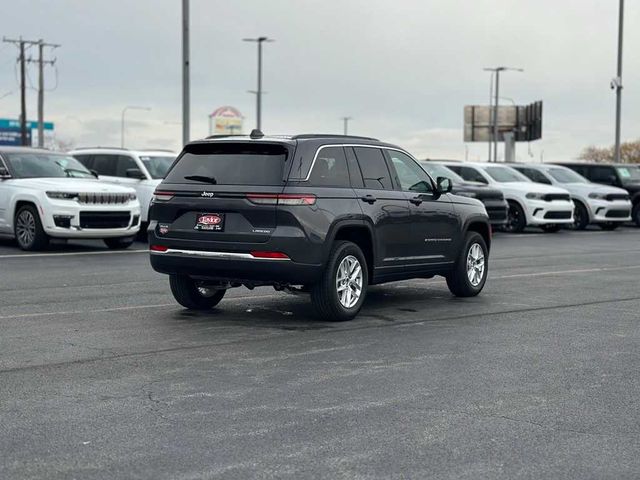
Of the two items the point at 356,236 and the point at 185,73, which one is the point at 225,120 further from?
the point at 356,236

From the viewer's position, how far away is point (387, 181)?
11289 millimetres

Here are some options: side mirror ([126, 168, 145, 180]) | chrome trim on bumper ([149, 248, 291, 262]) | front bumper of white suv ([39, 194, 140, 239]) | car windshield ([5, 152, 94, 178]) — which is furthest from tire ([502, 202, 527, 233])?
chrome trim on bumper ([149, 248, 291, 262])

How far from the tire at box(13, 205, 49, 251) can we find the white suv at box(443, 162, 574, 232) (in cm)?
1280

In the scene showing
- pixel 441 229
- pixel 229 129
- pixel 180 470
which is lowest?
pixel 180 470

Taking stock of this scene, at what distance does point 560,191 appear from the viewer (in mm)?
27719

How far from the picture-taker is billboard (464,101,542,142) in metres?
80.6

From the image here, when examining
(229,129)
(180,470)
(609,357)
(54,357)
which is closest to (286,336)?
(54,357)

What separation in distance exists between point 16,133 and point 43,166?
12155 cm

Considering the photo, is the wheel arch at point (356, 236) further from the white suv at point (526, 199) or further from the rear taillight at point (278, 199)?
the white suv at point (526, 199)

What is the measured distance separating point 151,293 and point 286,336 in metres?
3.56

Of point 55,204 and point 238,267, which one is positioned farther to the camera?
point 55,204

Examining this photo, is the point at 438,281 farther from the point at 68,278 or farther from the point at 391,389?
the point at 391,389

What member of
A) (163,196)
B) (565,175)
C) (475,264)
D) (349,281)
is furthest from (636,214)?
(163,196)

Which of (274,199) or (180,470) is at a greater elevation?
(274,199)
